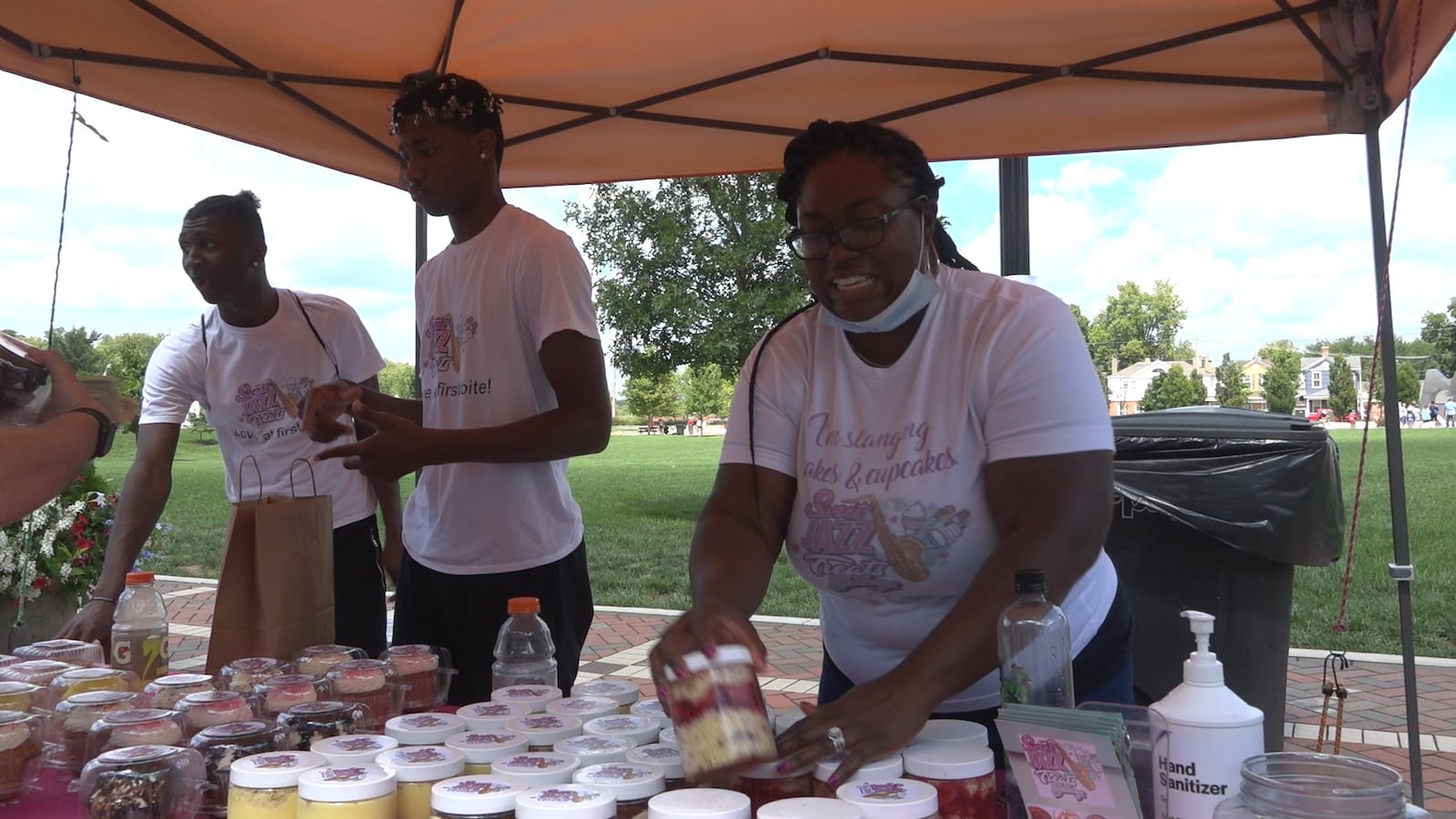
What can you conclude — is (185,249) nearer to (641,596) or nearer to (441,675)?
(441,675)

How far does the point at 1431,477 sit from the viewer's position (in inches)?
792

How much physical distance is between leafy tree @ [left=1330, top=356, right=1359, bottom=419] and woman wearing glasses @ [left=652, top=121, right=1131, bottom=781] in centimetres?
3228

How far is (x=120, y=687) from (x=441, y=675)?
620mm

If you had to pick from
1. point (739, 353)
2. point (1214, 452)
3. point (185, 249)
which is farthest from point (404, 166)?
point (739, 353)

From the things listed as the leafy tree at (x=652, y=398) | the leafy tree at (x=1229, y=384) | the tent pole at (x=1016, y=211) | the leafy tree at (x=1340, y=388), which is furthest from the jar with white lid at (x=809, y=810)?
the leafy tree at (x=1340, y=388)

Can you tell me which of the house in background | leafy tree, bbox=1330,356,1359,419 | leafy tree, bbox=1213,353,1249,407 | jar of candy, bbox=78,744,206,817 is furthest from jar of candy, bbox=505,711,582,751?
leafy tree, bbox=1330,356,1359,419

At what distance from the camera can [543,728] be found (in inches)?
65.5

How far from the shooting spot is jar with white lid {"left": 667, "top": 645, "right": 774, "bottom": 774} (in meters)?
1.30

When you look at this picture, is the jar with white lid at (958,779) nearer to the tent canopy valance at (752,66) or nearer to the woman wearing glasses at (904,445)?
the woman wearing glasses at (904,445)

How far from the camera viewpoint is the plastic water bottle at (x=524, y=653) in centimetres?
234

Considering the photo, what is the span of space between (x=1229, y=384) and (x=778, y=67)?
91.0 feet

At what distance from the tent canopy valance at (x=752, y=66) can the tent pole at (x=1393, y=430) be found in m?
0.19

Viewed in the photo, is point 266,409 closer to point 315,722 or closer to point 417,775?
point 315,722

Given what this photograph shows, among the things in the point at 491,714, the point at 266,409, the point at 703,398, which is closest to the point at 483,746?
the point at 491,714
